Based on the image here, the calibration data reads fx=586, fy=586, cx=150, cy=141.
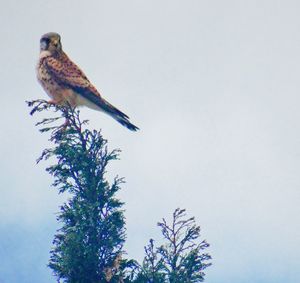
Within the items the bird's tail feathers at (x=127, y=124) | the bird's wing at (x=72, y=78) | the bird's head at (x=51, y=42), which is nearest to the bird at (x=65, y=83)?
the bird's wing at (x=72, y=78)

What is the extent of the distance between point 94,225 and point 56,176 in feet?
2.53

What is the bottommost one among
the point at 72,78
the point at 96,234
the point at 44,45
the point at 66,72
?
the point at 96,234

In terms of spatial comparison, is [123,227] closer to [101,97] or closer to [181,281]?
[181,281]

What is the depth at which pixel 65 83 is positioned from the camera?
36.2 ft

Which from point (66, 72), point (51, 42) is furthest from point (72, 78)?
point (51, 42)

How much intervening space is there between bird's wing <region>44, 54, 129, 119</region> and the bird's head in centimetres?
38

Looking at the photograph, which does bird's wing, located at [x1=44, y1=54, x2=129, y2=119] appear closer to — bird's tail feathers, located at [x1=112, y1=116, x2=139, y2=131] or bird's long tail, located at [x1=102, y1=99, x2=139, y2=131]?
bird's long tail, located at [x1=102, y1=99, x2=139, y2=131]

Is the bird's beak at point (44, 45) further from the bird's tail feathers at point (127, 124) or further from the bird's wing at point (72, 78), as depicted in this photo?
the bird's tail feathers at point (127, 124)

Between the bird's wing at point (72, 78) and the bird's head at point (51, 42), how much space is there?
1.24 feet

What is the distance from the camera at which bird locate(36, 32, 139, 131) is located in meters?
10.6

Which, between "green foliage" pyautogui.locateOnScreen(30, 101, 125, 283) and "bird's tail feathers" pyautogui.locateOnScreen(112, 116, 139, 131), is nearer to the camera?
"green foliage" pyautogui.locateOnScreen(30, 101, 125, 283)

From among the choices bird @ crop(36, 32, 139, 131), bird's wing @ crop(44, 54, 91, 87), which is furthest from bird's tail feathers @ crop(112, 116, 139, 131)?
bird's wing @ crop(44, 54, 91, 87)

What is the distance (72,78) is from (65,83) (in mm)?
221

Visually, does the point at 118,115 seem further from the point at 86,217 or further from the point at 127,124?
the point at 86,217
